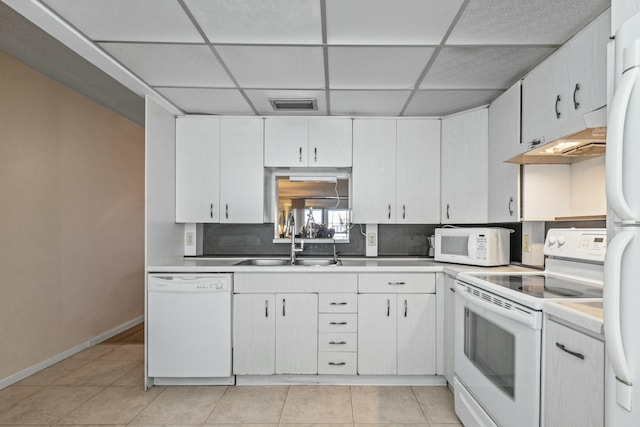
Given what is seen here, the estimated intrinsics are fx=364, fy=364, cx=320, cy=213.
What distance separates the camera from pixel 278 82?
257cm

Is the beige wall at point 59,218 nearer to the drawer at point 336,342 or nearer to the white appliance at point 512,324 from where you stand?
the drawer at point 336,342

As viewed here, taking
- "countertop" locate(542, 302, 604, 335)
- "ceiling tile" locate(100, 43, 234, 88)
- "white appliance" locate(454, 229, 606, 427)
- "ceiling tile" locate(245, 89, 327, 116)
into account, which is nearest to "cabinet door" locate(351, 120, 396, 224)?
"ceiling tile" locate(245, 89, 327, 116)

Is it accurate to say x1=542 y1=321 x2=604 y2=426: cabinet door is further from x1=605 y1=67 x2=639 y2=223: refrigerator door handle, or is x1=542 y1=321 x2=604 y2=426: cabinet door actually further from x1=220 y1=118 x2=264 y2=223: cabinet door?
x1=220 y1=118 x2=264 y2=223: cabinet door

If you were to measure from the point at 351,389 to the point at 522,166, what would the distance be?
6.54 ft

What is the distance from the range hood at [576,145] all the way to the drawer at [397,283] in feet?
3.41

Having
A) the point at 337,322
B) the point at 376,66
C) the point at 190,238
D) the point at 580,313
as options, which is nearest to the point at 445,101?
the point at 376,66

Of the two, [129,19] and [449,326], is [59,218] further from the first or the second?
[449,326]

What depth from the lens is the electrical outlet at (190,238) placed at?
3428 millimetres

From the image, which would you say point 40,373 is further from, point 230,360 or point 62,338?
point 230,360

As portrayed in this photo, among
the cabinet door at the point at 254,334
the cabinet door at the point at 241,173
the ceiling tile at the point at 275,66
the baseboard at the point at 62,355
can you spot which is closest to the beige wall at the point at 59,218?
the baseboard at the point at 62,355

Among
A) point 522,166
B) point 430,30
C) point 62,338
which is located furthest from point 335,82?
point 62,338

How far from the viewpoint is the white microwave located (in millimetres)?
2705

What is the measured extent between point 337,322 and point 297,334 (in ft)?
1.03

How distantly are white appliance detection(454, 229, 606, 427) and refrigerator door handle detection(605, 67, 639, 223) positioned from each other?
64 centimetres
